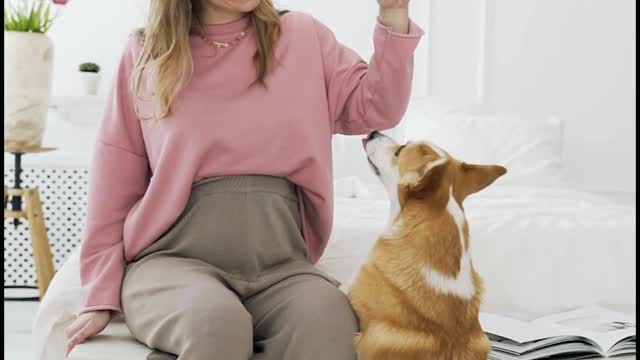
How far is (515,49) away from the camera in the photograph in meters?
3.80

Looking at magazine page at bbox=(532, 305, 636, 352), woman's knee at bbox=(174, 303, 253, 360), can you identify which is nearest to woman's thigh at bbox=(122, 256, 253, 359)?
woman's knee at bbox=(174, 303, 253, 360)

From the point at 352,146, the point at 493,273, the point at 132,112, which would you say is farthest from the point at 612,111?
the point at 132,112

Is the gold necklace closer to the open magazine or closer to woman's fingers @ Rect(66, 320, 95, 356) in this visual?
woman's fingers @ Rect(66, 320, 95, 356)

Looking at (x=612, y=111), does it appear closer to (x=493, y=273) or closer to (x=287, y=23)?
(x=493, y=273)

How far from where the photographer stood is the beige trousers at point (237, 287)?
1190 mm

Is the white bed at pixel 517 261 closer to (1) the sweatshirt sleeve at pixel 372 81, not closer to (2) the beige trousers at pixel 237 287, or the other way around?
(2) the beige trousers at pixel 237 287

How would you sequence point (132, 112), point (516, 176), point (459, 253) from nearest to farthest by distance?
point (459, 253)
point (132, 112)
point (516, 176)

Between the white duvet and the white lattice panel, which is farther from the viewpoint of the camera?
the white lattice panel

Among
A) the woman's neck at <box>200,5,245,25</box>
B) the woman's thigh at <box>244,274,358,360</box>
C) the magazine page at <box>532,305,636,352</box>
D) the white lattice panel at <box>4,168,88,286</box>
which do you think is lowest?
the white lattice panel at <box>4,168,88,286</box>

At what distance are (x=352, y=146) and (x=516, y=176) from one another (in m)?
0.89

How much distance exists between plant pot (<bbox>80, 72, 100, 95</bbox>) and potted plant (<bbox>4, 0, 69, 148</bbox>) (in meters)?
0.54

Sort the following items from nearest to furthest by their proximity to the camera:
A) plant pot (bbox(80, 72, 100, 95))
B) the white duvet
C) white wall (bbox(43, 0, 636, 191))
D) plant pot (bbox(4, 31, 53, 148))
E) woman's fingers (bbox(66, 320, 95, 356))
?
woman's fingers (bbox(66, 320, 95, 356))
the white duvet
plant pot (bbox(4, 31, 53, 148))
plant pot (bbox(80, 72, 100, 95))
white wall (bbox(43, 0, 636, 191))

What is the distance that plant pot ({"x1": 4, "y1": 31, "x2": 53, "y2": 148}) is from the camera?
2953mm

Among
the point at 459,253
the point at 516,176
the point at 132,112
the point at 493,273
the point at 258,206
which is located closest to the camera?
the point at 459,253
